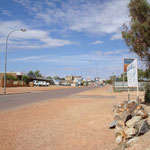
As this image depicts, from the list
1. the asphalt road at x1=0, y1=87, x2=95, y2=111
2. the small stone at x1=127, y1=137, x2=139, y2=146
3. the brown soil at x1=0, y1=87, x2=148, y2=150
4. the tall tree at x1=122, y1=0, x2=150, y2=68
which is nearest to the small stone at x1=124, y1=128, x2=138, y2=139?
the small stone at x1=127, y1=137, x2=139, y2=146

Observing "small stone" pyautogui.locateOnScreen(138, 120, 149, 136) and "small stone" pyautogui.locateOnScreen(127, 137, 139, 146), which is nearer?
"small stone" pyautogui.locateOnScreen(127, 137, 139, 146)

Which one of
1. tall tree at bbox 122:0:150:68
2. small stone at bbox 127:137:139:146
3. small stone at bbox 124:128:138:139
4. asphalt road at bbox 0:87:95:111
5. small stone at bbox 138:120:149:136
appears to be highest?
tall tree at bbox 122:0:150:68

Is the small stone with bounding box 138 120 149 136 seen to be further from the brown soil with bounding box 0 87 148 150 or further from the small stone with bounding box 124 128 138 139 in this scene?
the brown soil with bounding box 0 87 148 150

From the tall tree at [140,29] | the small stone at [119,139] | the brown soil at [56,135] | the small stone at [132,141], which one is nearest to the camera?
the small stone at [132,141]

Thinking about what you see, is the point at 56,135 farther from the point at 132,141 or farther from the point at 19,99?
the point at 19,99

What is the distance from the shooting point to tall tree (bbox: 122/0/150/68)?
1041 cm

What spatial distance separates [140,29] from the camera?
10.5 metres

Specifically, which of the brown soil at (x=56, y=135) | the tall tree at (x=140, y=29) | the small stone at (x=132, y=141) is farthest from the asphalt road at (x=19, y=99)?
the small stone at (x=132, y=141)

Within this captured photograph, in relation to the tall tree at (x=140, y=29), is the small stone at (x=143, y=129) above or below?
below

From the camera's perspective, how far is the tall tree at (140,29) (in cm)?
1041

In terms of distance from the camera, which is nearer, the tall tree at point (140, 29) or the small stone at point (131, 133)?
the small stone at point (131, 133)

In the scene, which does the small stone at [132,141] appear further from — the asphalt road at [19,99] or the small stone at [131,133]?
the asphalt road at [19,99]

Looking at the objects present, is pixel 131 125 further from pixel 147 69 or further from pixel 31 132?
pixel 147 69

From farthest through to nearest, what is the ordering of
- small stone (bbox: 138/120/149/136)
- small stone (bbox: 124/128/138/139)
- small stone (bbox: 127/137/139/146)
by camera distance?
small stone (bbox: 124/128/138/139) < small stone (bbox: 138/120/149/136) < small stone (bbox: 127/137/139/146)
